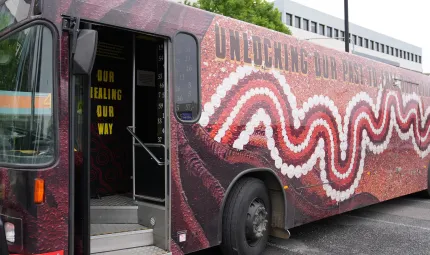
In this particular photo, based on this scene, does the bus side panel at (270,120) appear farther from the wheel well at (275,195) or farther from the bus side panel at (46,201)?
the bus side panel at (46,201)

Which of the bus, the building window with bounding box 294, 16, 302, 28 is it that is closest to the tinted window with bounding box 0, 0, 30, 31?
the bus

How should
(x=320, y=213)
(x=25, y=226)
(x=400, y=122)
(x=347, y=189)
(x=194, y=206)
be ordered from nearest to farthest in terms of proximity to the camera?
(x=25, y=226) < (x=194, y=206) < (x=320, y=213) < (x=347, y=189) < (x=400, y=122)

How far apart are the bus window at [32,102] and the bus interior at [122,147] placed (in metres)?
0.22

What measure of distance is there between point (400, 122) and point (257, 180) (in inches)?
171

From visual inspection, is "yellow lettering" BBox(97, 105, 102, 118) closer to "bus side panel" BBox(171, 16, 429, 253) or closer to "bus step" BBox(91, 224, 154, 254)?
"bus step" BBox(91, 224, 154, 254)

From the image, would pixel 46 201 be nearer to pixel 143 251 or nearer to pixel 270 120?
pixel 143 251

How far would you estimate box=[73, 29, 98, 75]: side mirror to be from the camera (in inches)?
129

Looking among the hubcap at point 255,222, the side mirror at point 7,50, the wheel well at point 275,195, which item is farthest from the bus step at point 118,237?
the side mirror at point 7,50

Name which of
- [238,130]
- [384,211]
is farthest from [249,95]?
[384,211]

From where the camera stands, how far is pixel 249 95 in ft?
16.3

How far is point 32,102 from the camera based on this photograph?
10.9 feet

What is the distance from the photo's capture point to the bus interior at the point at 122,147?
139 inches

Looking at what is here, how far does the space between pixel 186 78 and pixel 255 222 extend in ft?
6.16

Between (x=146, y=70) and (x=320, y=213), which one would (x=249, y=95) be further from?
(x=320, y=213)
